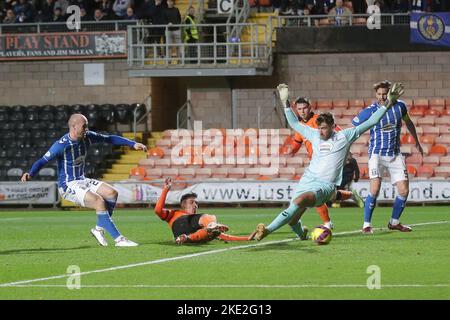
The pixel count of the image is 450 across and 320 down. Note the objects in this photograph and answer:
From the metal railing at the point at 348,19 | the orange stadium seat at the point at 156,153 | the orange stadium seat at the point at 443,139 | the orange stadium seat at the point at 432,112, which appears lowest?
the orange stadium seat at the point at 156,153

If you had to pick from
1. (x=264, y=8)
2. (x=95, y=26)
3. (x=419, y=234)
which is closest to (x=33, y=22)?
(x=95, y=26)

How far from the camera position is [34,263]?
12734 mm

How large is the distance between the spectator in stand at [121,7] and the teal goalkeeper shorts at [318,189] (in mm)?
21669

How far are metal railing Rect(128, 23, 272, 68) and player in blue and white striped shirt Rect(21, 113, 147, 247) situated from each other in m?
16.8

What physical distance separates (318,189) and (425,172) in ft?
54.1

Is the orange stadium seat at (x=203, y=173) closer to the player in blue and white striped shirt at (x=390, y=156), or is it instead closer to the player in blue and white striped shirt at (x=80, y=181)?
the player in blue and white striped shirt at (x=390, y=156)

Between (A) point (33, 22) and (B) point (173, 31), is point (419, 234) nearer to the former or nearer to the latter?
(B) point (173, 31)

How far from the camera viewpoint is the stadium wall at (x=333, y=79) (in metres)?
32.3

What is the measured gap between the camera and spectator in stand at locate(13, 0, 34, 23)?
34844 millimetres

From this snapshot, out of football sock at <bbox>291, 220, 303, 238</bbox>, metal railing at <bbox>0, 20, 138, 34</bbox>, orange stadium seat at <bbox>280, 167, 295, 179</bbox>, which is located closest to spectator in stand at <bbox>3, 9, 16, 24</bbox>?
metal railing at <bbox>0, 20, 138, 34</bbox>

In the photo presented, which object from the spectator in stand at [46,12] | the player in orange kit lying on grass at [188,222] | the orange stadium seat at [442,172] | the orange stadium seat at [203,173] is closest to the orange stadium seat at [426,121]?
the orange stadium seat at [442,172]

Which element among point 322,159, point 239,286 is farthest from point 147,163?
point 239,286

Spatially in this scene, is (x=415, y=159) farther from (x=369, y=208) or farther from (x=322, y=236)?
(x=322, y=236)

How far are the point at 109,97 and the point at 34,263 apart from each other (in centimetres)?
2254
